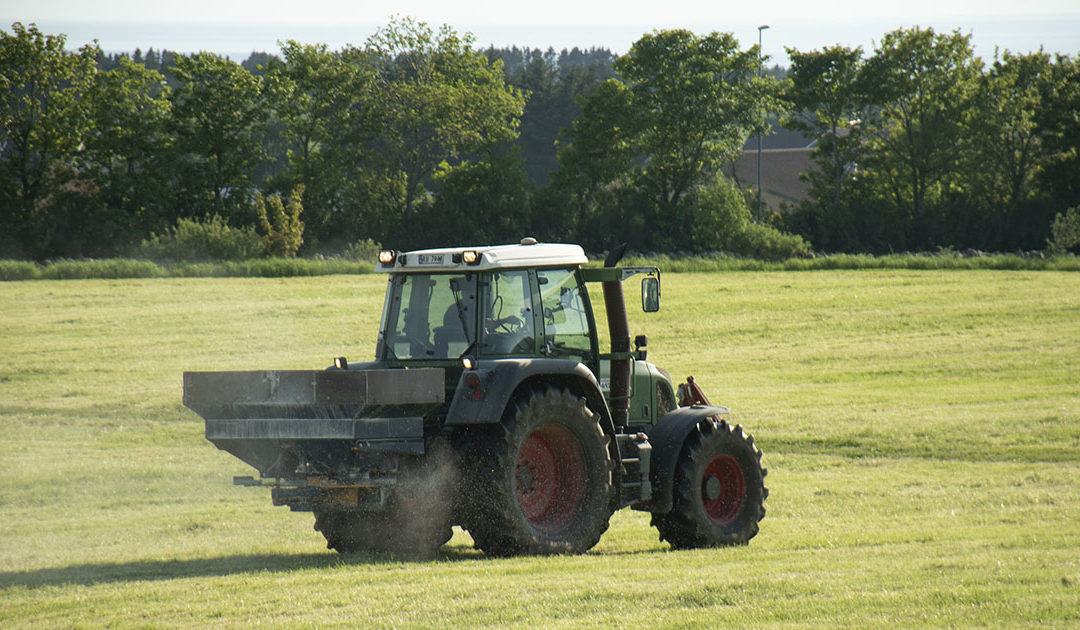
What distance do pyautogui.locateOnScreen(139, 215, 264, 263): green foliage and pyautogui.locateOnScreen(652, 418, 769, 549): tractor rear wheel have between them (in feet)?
150

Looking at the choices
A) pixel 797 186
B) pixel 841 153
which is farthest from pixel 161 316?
pixel 797 186

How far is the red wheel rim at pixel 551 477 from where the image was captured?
11.0 meters

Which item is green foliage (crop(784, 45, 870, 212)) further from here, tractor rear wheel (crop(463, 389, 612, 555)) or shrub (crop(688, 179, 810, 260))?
tractor rear wheel (crop(463, 389, 612, 555))

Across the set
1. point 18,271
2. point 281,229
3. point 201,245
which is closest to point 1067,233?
point 281,229

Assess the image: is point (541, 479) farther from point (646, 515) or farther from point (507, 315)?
point (646, 515)

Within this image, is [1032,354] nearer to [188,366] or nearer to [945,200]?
[188,366]

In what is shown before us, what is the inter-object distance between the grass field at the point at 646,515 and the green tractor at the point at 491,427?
474 mm

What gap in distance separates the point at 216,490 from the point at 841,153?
65535 millimetres

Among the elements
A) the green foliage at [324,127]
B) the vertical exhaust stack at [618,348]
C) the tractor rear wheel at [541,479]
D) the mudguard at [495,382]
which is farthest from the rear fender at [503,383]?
the green foliage at [324,127]

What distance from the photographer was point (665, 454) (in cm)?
1212

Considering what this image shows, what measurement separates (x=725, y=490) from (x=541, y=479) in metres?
2.51

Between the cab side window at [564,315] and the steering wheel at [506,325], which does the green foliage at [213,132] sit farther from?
the steering wheel at [506,325]

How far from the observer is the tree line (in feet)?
224

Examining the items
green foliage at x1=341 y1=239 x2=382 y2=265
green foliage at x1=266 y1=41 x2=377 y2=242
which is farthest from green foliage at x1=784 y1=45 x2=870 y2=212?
green foliage at x1=341 y1=239 x2=382 y2=265
